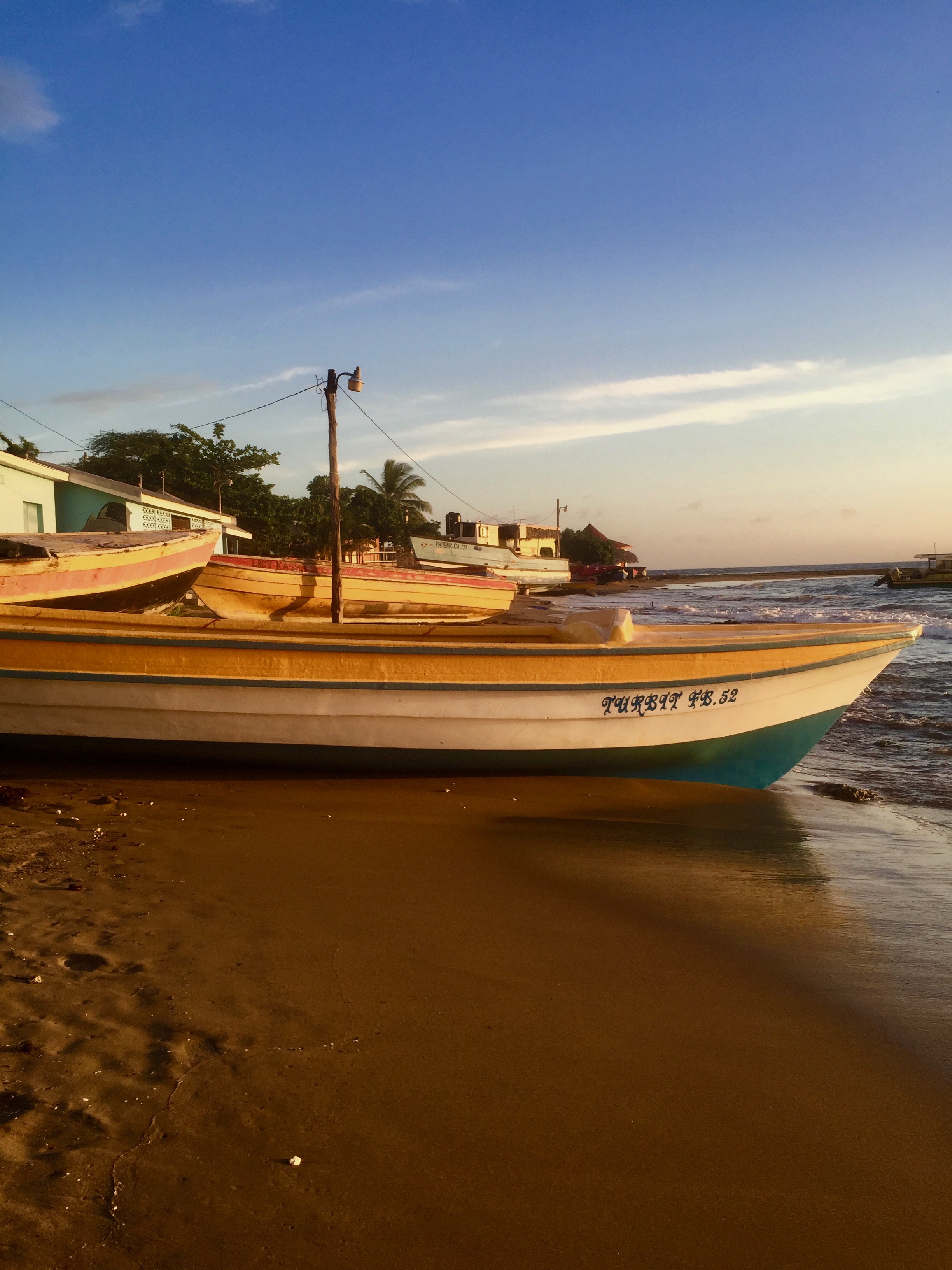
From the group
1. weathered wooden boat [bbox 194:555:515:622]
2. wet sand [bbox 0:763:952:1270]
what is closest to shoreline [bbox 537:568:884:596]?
weathered wooden boat [bbox 194:555:515:622]

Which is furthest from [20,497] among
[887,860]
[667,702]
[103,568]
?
[887,860]

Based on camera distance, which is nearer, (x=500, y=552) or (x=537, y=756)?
(x=537, y=756)

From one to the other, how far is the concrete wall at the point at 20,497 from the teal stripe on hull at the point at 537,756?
9.80 meters

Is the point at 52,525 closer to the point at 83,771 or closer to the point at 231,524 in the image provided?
the point at 231,524

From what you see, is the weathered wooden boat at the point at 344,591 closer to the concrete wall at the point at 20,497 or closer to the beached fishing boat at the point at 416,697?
the concrete wall at the point at 20,497

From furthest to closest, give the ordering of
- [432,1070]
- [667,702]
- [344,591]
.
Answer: [344,591] < [667,702] < [432,1070]

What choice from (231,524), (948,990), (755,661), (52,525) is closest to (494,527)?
(231,524)

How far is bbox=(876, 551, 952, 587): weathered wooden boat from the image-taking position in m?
50.1

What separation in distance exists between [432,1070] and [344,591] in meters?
17.9

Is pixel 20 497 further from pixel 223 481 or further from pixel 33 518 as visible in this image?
pixel 223 481

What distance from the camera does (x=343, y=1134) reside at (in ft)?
7.71

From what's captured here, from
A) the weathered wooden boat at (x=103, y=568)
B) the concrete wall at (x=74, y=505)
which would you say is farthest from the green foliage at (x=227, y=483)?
the weathered wooden boat at (x=103, y=568)

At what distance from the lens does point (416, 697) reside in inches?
242

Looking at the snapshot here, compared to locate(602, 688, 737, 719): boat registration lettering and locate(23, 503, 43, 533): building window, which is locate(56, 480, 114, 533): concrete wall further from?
locate(602, 688, 737, 719): boat registration lettering
